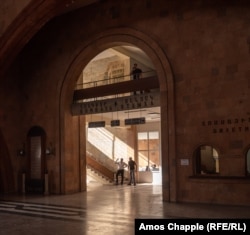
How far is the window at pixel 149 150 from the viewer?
22.5 metres

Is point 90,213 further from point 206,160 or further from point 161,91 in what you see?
point 161,91

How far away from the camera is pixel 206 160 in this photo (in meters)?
12.0

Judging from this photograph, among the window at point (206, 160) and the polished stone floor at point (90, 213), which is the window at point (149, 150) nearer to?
the polished stone floor at point (90, 213)

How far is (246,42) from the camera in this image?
35.8 feet

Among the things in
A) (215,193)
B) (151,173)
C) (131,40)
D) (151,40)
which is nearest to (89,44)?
(131,40)

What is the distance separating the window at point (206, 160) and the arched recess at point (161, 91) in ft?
2.71

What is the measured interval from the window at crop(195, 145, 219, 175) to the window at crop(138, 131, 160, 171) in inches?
411

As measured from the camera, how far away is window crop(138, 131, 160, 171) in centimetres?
2247

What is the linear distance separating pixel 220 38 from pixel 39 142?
350 inches

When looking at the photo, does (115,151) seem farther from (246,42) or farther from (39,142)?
(246,42)

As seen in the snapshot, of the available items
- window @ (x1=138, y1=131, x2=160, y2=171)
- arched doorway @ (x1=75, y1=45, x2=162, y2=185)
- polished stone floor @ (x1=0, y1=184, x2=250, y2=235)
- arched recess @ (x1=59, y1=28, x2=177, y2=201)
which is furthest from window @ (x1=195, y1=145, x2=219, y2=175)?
window @ (x1=138, y1=131, x2=160, y2=171)

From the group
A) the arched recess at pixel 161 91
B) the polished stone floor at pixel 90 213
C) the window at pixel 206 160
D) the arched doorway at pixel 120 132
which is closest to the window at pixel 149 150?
the arched doorway at pixel 120 132

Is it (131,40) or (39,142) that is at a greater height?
(131,40)

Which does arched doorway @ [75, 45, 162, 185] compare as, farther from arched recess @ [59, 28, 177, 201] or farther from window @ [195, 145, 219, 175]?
window @ [195, 145, 219, 175]
